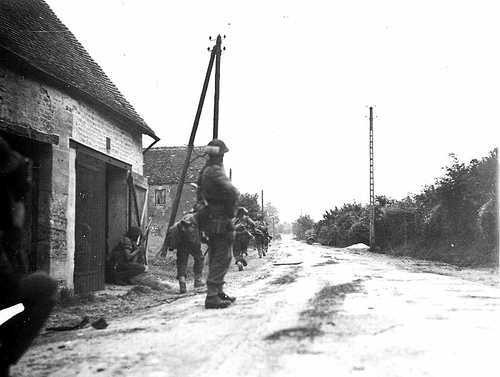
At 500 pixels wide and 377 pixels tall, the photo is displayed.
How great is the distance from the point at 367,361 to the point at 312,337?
30.0 inches

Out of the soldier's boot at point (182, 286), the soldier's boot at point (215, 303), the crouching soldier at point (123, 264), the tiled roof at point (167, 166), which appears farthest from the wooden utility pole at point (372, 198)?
the soldier's boot at point (215, 303)

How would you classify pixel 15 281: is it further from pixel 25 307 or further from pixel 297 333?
pixel 297 333

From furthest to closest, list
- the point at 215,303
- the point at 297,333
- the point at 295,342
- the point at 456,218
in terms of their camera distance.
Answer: the point at 456,218, the point at 215,303, the point at 297,333, the point at 295,342

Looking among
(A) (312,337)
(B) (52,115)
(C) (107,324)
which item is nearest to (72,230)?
(B) (52,115)

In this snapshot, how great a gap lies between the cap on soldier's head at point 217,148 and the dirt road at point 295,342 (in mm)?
2053

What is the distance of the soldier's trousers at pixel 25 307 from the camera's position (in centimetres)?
238

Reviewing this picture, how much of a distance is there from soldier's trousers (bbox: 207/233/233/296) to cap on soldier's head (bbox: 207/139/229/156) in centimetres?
112

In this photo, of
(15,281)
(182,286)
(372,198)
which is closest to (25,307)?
(15,281)

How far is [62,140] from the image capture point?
8188mm

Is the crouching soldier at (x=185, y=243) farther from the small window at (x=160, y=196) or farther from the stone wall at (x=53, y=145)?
the small window at (x=160, y=196)

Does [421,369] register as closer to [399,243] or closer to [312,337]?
[312,337]

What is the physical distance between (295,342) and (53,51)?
352 inches

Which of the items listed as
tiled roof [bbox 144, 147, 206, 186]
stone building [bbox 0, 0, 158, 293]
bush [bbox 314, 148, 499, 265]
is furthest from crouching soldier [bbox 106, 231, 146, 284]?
tiled roof [bbox 144, 147, 206, 186]

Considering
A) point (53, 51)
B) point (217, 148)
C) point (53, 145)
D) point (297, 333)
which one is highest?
point (53, 51)
